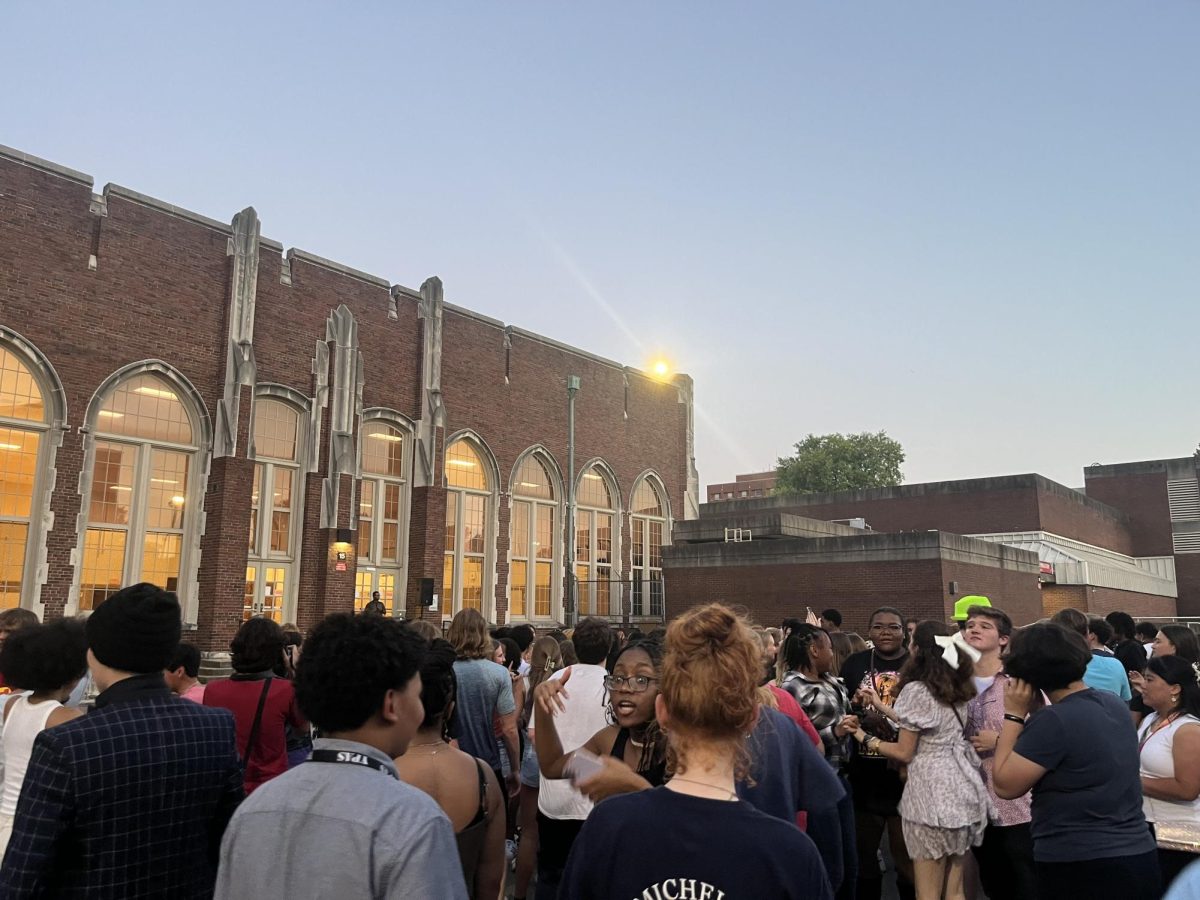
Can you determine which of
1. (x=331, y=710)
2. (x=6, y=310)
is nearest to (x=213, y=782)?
(x=331, y=710)

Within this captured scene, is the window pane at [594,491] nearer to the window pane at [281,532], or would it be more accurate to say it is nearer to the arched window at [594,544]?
the arched window at [594,544]

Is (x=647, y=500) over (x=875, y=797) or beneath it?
over

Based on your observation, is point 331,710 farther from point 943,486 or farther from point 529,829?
point 943,486

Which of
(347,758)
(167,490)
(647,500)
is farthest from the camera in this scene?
(647,500)

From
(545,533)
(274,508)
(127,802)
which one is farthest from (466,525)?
(127,802)

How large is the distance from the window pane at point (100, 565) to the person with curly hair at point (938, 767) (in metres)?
15.9

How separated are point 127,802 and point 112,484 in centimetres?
1654

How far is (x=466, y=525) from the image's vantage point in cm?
2330

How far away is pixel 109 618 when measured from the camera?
9.09ft

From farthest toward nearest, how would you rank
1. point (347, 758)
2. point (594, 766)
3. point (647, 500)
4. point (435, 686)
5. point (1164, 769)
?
point (647, 500), point (1164, 769), point (435, 686), point (594, 766), point (347, 758)

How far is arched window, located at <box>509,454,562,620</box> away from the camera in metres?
24.5

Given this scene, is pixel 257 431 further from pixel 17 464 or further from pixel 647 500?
pixel 647 500

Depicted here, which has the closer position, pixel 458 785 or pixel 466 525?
pixel 458 785

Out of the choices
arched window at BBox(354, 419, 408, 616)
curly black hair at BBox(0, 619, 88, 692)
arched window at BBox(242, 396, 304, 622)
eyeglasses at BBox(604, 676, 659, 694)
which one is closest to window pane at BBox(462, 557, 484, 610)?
arched window at BBox(354, 419, 408, 616)
